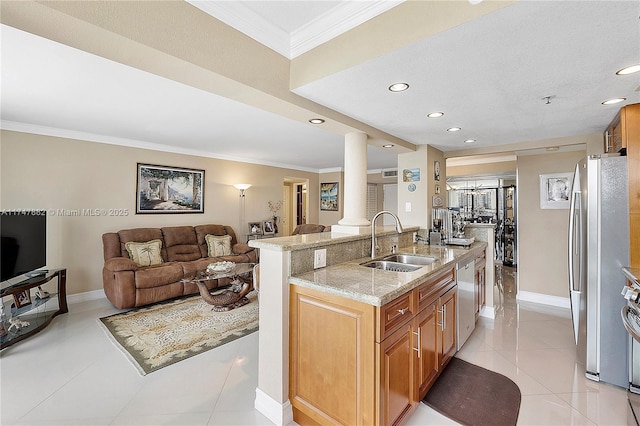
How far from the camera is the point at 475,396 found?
1995 millimetres

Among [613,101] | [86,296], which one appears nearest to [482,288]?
[613,101]

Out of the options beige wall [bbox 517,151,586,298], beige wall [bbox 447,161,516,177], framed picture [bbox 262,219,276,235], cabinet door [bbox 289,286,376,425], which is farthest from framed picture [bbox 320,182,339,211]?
cabinet door [bbox 289,286,376,425]

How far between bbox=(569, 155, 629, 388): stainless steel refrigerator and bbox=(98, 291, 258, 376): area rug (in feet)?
9.96

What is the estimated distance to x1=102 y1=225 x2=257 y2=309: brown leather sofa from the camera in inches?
141

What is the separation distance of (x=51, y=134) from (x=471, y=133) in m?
5.32

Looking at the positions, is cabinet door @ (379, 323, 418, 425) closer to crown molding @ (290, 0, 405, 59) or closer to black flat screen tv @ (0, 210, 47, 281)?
crown molding @ (290, 0, 405, 59)

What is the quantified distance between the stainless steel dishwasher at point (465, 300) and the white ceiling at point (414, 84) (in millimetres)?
1403

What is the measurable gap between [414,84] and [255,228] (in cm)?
484

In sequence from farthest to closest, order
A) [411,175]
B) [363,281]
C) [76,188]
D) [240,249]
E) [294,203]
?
1. [294,203]
2. [240,249]
3. [76,188]
4. [411,175]
5. [363,281]

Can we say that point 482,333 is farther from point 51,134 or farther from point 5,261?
point 51,134

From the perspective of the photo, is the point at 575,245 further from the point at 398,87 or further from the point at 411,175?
the point at 398,87

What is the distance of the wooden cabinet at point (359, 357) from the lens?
56.2 inches

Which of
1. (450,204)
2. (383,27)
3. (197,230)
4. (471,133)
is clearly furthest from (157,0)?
(450,204)

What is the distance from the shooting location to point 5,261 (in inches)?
113
